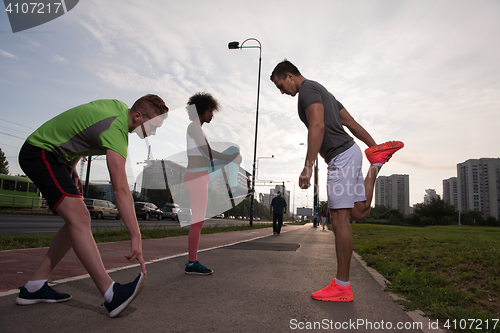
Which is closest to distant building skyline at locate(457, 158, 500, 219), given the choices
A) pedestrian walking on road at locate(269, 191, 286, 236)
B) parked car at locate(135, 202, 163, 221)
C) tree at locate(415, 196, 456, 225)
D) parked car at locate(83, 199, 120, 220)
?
tree at locate(415, 196, 456, 225)

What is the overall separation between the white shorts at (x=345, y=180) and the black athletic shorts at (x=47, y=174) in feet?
6.69

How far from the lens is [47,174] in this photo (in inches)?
80.1

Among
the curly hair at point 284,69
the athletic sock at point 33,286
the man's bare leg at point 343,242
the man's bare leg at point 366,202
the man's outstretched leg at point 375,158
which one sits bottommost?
the athletic sock at point 33,286

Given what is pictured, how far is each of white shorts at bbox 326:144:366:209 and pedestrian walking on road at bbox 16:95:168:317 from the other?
62.4 inches

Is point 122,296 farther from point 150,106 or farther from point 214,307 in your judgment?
point 150,106

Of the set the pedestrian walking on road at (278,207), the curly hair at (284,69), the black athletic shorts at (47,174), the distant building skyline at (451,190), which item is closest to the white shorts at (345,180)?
the curly hair at (284,69)

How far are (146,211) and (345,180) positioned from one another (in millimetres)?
27946

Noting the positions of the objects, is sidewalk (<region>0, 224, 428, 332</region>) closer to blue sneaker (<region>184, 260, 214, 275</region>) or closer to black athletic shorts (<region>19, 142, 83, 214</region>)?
blue sneaker (<region>184, 260, 214, 275</region>)

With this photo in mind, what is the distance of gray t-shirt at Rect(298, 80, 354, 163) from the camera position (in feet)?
9.41

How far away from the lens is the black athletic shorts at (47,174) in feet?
6.63

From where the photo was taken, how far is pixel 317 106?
2.82 meters

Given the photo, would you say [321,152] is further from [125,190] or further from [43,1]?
[43,1]

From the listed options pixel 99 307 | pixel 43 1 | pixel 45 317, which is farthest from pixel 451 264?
pixel 43 1

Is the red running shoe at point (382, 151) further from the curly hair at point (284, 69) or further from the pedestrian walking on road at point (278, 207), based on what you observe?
the pedestrian walking on road at point (278, 207)
